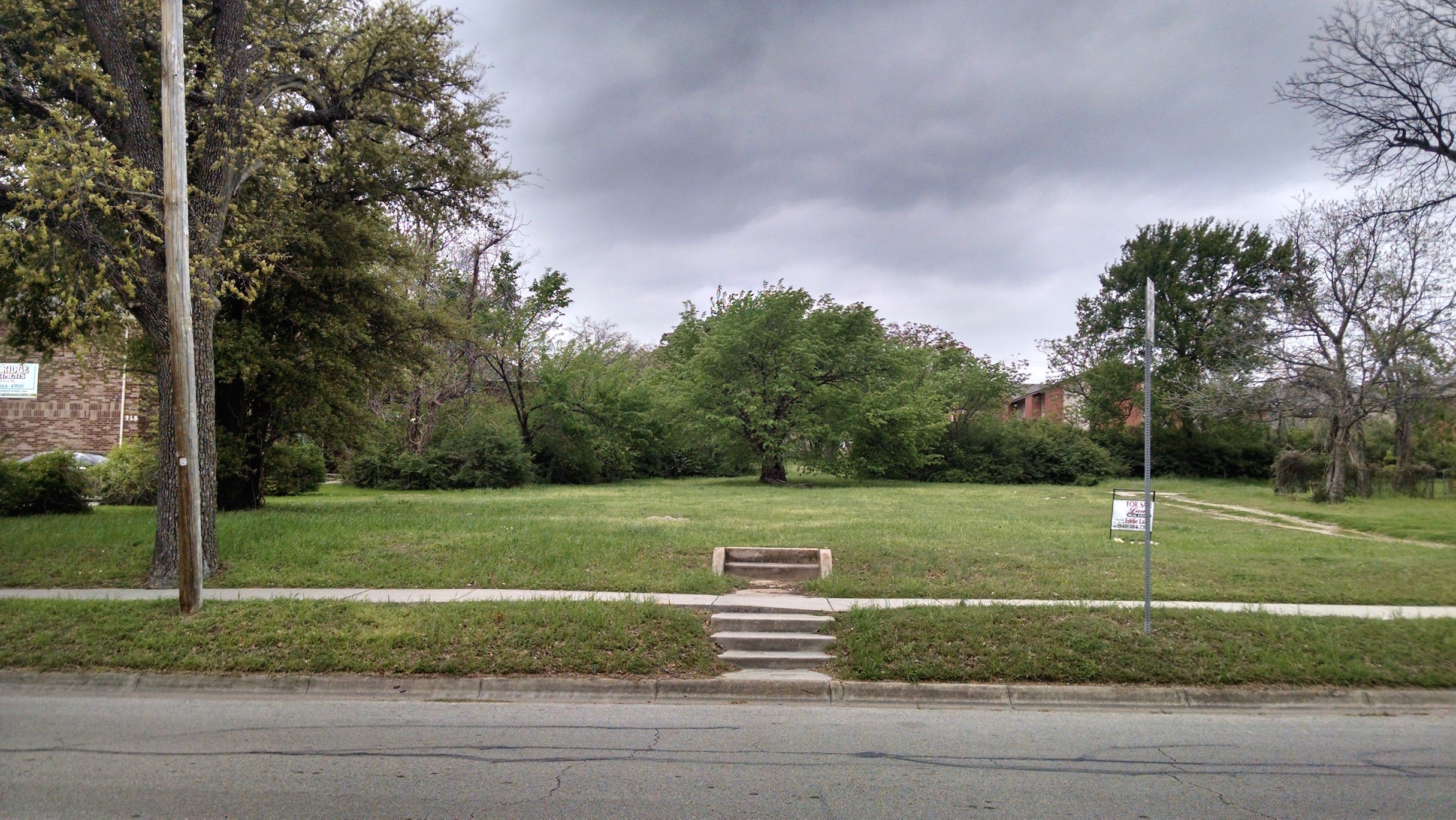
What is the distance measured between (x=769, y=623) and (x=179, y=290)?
24.9ft

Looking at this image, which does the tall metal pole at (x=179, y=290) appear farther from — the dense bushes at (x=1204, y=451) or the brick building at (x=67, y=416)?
the dense bushes at (x=1204, y=451)

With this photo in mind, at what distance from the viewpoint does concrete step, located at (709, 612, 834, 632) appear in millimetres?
9211

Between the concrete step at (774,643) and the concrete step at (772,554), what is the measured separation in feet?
10.8

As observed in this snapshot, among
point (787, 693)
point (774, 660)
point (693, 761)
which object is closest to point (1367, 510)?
point (774, 660)

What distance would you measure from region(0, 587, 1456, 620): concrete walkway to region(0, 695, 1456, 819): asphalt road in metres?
2.29

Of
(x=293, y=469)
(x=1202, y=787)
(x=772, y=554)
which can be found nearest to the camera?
(x=1202, y=787)

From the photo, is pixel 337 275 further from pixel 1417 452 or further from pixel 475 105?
pixel 1417 452

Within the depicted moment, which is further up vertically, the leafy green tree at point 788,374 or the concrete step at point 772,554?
the leafy green tree at point 788,374

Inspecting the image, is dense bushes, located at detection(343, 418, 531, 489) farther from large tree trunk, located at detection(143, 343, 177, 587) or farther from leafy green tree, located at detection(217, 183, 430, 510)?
large tree trunk, located at detection(143, 343, 177, 587)

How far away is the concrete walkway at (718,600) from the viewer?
9.77 m

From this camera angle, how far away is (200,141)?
1220 centimetres

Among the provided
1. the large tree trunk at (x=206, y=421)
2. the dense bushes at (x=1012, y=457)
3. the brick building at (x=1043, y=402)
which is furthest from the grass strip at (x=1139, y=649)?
the brick building at (x=1043, y=402)

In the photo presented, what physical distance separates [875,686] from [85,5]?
13.1 meters

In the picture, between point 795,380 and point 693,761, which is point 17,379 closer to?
point 795,380
